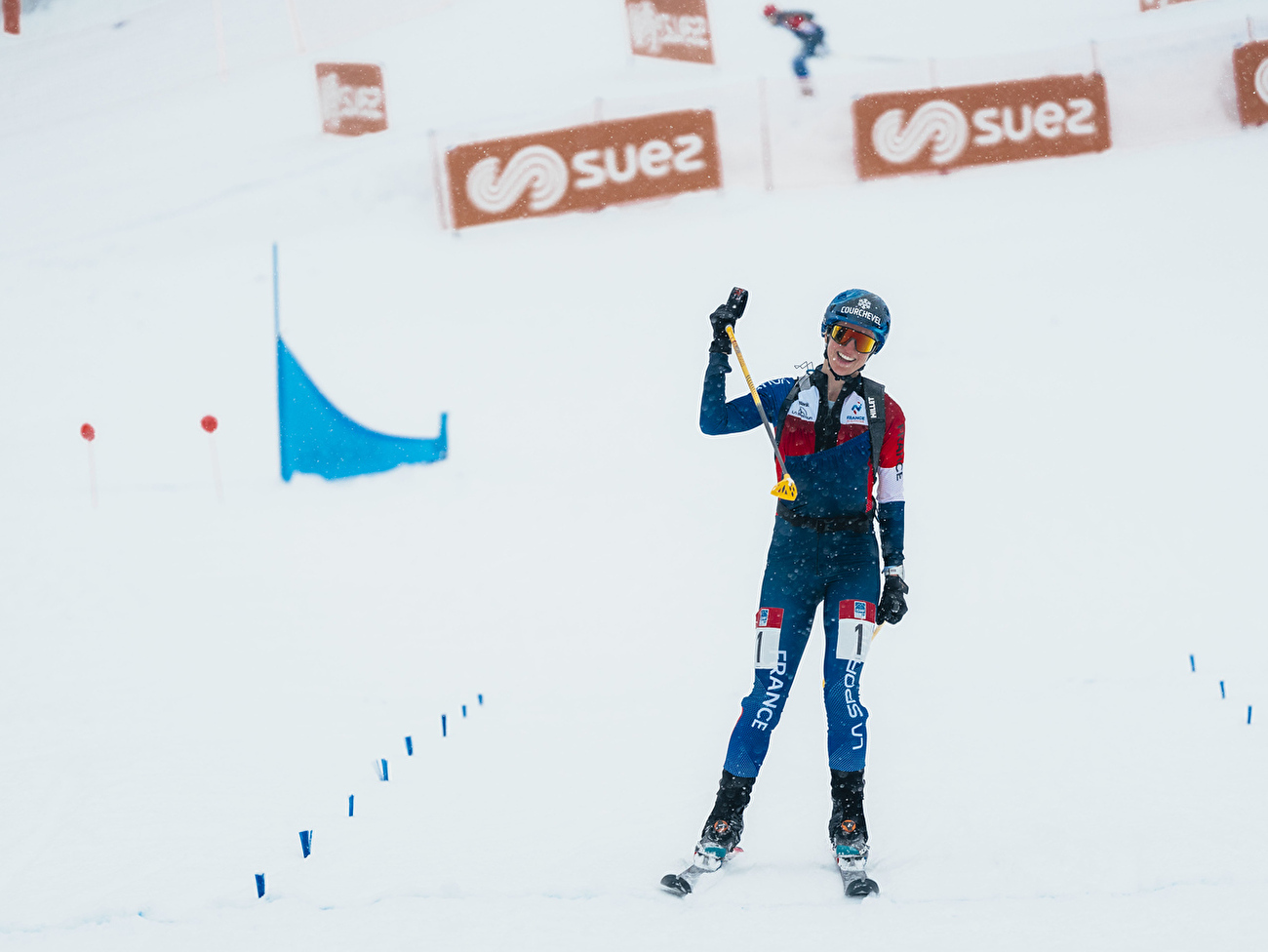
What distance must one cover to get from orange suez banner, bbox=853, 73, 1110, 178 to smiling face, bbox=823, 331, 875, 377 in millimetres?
13745

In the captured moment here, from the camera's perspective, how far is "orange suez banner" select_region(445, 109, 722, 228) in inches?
651

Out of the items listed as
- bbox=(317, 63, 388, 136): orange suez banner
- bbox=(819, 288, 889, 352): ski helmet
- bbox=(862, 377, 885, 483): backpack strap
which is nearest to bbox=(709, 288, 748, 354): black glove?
bbox=(819, 288, 889, 352): ski helmet

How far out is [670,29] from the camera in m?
22.2

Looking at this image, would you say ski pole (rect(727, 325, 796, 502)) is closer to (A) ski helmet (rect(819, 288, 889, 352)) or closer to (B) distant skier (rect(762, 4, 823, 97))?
(A) ski helmet (rect(819, 288, 889, 352))

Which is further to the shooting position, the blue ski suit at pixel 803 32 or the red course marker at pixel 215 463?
the blue ski suit at pixel 803 32

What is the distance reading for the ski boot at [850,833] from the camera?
3.29 m

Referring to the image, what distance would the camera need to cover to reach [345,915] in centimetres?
332

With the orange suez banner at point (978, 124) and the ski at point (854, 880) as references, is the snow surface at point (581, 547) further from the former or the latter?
the orange suez banner at point (978, 124)

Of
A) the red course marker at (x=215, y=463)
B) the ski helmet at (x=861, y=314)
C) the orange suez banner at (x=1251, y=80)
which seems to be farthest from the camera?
the orange suez banner at (x=1251, y=80)

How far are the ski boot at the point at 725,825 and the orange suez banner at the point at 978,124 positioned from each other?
A: 569 inches

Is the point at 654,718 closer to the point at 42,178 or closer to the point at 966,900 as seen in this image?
the point at 966,900

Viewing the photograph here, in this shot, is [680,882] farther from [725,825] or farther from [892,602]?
[892,602]

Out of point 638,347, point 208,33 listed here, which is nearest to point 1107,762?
point 638,347

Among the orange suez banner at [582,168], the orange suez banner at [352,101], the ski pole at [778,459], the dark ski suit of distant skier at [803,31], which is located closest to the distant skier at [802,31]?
the dark ski suit of distant skier at [803,31]
